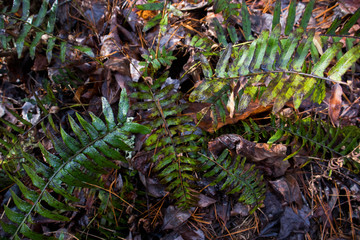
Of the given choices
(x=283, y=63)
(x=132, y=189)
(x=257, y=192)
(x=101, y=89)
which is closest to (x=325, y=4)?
(x=283, y=63)

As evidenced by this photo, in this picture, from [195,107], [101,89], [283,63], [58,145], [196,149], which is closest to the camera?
[283,63]

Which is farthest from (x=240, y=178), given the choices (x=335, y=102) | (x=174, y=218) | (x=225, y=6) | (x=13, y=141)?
(x=13, y=141)

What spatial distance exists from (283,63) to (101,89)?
166cm

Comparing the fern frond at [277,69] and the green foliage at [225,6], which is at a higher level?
the green foliage at [225,6]

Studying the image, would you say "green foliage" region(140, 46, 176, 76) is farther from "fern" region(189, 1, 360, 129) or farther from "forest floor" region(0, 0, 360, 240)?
"fern" region(189, 1, 360, 129)

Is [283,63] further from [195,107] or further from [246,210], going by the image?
A: [246,210]

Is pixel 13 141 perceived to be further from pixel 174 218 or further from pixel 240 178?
pixel 240 178

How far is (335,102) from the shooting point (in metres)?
1.99

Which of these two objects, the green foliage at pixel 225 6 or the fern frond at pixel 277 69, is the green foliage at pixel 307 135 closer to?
the fern frond at pixel 277 69

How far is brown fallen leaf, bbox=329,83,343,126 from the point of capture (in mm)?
1968

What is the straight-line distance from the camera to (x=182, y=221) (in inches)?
73.9

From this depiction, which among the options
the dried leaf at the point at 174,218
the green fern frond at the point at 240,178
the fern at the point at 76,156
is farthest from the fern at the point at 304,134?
the fern at the point at 76,156

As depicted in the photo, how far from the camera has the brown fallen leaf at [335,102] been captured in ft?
6.46

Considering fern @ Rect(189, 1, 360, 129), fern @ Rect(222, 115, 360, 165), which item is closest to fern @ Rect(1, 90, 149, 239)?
fern @ Rect(189, 1, 360, 129)
